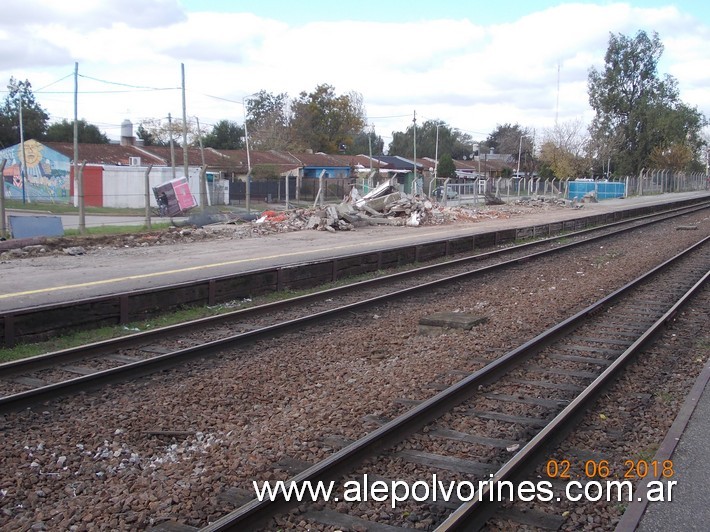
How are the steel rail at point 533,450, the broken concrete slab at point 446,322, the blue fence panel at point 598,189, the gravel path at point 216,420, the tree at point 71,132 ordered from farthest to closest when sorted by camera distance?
the tree at point 71,132 → the blue fence panel at point 598,189 → the broken concrete slab at point 446,322 → the gravel path at point 216,420 → the steel rail at point 533,450

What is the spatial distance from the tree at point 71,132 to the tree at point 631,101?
5798 centimetres

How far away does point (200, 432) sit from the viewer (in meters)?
6.43

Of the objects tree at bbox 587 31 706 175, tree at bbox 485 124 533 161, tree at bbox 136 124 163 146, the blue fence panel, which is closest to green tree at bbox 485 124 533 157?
tree at bbox 485 124 533 161

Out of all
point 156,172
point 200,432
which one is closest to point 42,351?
point 200,432

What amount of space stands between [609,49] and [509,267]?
80.9 m

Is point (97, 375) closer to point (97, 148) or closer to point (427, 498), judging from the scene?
point (427, 498)

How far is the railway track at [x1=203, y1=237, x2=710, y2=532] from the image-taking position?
15.5 ft

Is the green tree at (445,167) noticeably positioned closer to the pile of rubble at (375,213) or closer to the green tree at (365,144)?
the green tree at (365,144)

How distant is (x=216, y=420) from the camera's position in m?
6.72

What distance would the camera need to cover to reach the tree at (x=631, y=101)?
290ft

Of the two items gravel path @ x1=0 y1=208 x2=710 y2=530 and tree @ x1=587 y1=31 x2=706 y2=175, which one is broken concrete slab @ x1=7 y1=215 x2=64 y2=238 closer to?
gravel path @ x1=0 y1=208 x2=710 y2=530

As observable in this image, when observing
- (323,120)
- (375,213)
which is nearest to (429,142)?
(323,120)

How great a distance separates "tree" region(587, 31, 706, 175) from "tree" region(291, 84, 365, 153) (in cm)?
3068

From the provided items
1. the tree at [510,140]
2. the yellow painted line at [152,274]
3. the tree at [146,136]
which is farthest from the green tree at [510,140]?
the yellow painted line at [152,274]
